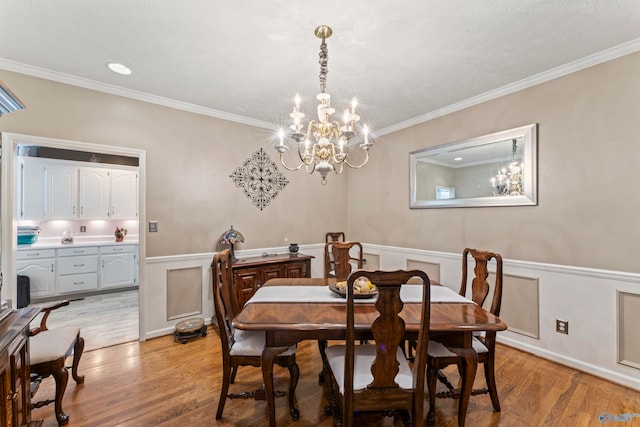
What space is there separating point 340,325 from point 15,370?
152cm

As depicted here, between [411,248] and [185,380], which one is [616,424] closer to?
[411,248]

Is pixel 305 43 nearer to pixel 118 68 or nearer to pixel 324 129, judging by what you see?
pixel 324 129

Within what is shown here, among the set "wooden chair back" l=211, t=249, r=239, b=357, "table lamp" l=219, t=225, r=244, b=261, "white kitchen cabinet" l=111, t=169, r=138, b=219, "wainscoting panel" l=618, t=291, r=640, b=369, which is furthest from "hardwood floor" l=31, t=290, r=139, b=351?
"wainscoting panel" l=618, t=291, r=640, b=369

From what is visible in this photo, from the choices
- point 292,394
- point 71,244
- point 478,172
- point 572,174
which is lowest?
point 292,394

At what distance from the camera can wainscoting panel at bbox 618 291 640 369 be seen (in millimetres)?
2059

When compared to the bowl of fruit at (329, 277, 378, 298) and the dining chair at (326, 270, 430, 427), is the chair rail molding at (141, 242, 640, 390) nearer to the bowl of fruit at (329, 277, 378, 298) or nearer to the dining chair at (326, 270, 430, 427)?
the bowl of fruit at (329, 277, 378, 298)

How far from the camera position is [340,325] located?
58.4 inches

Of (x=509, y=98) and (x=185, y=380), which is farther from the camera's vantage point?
(x=509, y=98)

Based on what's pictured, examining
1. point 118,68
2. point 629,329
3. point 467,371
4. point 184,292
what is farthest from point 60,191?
point 629,329

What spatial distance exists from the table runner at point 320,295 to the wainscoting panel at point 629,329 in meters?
1.34

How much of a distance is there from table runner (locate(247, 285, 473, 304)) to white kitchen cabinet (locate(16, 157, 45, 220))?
4636 millimetres

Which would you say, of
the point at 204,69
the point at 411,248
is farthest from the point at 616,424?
the point at 204,69

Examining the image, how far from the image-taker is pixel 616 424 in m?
1.72

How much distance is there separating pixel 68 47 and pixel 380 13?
2.38 meters
